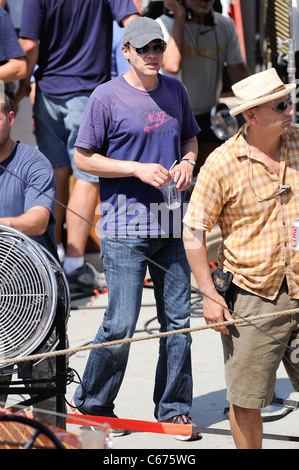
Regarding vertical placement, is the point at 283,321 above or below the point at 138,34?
below

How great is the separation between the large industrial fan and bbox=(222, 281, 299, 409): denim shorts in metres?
0.70

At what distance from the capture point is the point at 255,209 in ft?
10.9

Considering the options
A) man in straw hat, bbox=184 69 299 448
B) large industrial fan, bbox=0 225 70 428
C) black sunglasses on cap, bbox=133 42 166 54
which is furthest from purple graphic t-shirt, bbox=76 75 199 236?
large industrial fan, bbox=0 225 70 428

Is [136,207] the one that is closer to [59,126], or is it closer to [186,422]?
[186,422]

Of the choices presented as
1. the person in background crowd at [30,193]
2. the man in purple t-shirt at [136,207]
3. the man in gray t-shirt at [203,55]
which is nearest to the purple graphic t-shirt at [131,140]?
the man in purple t-shirt at [136,207]

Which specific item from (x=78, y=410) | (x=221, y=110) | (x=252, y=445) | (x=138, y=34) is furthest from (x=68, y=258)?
(x=252, y=445)

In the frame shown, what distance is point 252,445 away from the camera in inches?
Answer: 136

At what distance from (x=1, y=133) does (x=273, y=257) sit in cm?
129

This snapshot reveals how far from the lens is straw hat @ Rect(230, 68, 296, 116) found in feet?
10.9

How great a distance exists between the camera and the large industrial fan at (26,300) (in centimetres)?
331

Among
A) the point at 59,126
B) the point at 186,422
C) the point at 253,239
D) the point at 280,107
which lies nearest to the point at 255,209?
the point at 253,239

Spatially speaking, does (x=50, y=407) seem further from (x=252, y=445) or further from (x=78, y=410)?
(x=252, y=445)

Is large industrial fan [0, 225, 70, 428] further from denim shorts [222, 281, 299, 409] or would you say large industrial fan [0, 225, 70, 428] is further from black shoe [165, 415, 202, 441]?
black shoe [165, 415, 202, 441]
